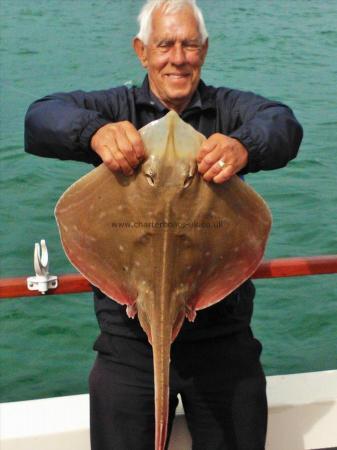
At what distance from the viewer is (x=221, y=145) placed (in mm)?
2188

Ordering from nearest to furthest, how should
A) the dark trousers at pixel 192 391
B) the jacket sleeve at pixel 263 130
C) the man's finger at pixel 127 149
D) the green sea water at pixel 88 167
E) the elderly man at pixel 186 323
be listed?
the man's finger at pixel 127 149 → the jacket sleeve at pixel 263 130 → the elderly man at pixel 186 323 → the dark trousers at pixel 192 391 → the green sea water at pixel 88 167

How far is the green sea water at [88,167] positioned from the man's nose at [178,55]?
430 cm

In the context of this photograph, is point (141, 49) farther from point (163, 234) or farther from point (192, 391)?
point (192, 391)

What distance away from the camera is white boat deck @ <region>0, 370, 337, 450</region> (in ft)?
10.3

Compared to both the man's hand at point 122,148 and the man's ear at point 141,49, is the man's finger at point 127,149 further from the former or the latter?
the man's ear at point 141,49

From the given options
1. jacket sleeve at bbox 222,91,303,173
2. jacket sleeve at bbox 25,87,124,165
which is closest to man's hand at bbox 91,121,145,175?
jacket sleeve at bbox 25,87,124,165

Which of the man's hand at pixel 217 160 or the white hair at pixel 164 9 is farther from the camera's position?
the white hair at pixel 164 9

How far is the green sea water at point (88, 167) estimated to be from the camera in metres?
A: 7.16

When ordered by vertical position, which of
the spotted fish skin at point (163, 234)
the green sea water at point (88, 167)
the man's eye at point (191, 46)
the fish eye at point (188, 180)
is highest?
the man's eye at point (191, 46)

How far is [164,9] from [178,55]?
6.7 inches

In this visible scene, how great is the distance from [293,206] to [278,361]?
14.3ft

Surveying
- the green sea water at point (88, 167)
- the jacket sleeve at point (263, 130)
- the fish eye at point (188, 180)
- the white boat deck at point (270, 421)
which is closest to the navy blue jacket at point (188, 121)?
the jacket sleeve at point (263, 130)

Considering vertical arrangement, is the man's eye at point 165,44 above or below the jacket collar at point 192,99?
above

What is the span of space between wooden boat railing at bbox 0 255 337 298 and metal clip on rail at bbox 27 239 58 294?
3cm
